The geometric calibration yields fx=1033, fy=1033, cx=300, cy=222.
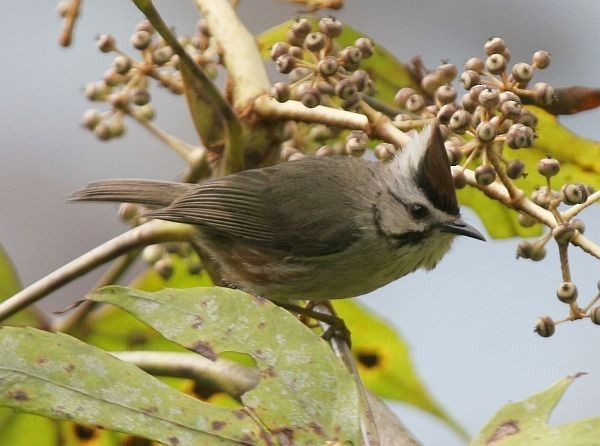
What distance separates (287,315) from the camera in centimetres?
166

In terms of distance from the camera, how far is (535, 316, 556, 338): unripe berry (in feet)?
6.62

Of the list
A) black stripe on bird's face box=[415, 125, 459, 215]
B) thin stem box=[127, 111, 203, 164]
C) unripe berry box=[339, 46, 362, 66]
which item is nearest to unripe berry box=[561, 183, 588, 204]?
black stripe on bird's face box=[415, 125, 459, 215]

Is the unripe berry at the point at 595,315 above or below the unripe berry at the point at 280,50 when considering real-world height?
below

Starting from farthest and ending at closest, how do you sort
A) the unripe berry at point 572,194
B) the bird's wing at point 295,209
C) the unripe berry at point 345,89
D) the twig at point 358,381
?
the bird's wing at point 295,209 → the unripe berry at point 345,89 → the unripe berry at point 572,194 → the twig at point 358,381

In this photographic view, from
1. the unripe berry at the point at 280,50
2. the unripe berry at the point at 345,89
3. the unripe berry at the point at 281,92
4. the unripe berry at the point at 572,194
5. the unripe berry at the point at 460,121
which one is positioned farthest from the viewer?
the unripe berry at the point at 280,50

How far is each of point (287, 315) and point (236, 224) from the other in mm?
1908

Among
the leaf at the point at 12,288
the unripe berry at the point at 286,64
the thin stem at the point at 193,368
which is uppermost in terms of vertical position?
the unripe berry at the point at 286,64

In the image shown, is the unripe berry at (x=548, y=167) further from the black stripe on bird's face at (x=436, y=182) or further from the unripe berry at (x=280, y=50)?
the unripe berry at (x=280, y=50)

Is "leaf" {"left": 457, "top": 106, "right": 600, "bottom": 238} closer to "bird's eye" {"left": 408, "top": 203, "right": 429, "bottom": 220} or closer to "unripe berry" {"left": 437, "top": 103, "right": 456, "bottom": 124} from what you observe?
"unripe berry" {"left": 437, "top": 103, "right": 456, "bottom": 124}

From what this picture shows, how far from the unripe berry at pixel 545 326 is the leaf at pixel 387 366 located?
708mm

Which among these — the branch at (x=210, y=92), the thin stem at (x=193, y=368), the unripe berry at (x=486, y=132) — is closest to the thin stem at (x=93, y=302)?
the thin stem at (x=193, y=368)

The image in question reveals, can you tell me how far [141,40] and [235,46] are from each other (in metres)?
0.24

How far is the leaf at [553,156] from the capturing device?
2.53 metres

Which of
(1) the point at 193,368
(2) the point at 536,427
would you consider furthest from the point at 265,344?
(1) the point at 193,368
